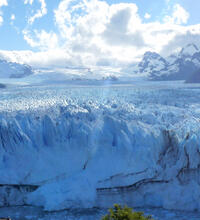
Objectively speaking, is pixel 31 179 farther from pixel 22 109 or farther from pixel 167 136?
pixel 167 136

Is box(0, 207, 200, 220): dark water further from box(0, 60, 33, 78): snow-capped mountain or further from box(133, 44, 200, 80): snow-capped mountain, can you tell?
box(133, 44, 200, 80): snow-capped mountain

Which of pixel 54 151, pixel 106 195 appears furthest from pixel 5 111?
pixel 106 195

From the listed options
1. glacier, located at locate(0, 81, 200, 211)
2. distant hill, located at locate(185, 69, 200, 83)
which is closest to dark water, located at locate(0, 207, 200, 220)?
glacier, located at locate(0, 81, 200, 211)

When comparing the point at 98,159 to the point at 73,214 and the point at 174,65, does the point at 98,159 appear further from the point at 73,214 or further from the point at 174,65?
the point at 174,65

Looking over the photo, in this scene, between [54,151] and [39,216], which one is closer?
[39,216]

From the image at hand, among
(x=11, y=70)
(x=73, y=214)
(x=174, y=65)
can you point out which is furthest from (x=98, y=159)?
(x=174, y=65)

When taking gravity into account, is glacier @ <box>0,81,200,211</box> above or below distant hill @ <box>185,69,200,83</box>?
below

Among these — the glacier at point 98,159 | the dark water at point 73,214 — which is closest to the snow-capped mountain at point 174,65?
the glacier at point 98,159
